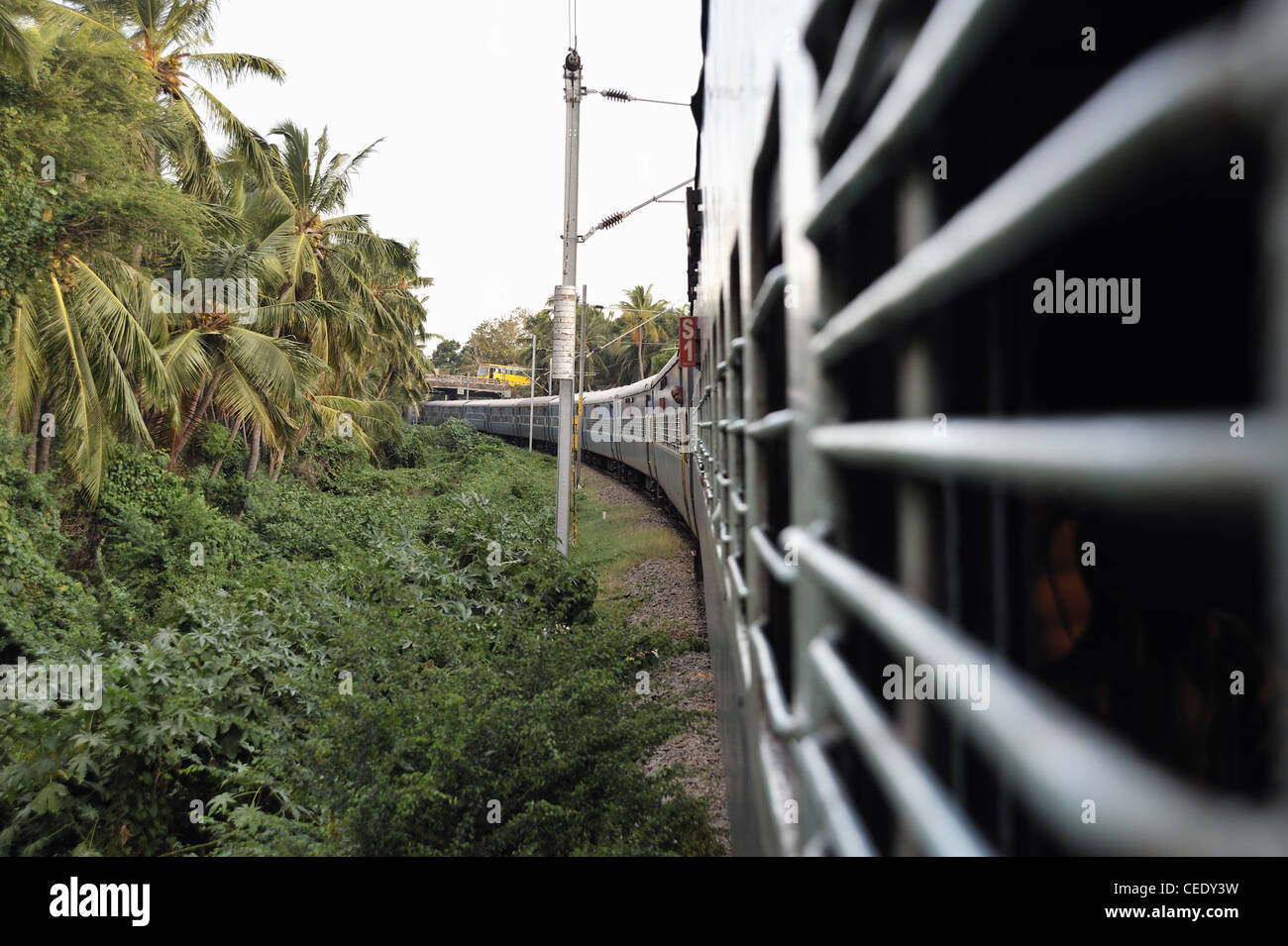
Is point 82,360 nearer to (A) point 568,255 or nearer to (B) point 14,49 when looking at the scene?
(B) point 14,49

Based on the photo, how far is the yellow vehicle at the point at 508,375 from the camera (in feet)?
194

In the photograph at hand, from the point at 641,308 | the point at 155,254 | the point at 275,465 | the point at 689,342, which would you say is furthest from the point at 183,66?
the point at 641,308

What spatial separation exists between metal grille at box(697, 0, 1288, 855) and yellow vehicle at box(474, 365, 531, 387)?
58333 millimetres

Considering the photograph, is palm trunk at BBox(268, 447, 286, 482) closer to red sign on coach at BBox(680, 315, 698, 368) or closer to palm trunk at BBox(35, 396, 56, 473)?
palm trunk at BBox(35, 396, 56, 473)

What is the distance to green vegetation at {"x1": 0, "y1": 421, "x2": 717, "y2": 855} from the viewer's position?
4.20 metres

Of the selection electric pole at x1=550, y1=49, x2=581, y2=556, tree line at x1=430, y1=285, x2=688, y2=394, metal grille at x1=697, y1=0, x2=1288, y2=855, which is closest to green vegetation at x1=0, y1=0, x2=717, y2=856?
electric pole at x1=550, y1=49, x2=581, y2=556

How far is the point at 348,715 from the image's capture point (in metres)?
4.81

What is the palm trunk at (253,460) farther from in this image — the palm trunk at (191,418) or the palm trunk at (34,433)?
the palm trunk at (34,433)

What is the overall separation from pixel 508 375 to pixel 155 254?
44628mm

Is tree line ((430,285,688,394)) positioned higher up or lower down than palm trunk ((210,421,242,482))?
higher up

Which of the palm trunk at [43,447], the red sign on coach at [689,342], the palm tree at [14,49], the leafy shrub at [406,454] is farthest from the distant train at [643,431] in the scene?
the palm trunk at [43,447]

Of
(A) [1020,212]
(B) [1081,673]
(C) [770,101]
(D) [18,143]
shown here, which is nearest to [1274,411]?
(A) [1020,212]

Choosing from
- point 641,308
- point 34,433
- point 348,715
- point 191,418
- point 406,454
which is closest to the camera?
point 348,715

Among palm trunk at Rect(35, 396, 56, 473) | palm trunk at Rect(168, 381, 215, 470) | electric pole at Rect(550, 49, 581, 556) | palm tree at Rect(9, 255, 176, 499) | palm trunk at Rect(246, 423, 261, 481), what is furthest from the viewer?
palm trunk at Rect(246, 423, 261, 481)
